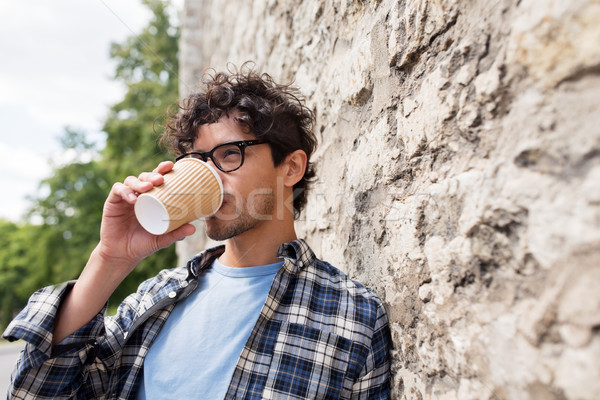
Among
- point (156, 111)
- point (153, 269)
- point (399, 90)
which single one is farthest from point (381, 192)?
point (156, 111)

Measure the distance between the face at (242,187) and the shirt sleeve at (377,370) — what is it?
533 millimetres

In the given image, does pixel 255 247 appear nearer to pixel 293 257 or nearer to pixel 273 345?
pixel 293 257

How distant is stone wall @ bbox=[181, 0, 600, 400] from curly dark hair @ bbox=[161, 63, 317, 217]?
29cm

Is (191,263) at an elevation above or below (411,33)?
below

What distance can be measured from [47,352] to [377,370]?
0.95 m

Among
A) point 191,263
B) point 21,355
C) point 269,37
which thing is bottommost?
point 21,355

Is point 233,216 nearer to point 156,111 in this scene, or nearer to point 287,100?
point 287,100

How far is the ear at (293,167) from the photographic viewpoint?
1.63 meters

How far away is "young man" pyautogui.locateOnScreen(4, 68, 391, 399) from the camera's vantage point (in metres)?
1.17

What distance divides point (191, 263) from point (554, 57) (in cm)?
129

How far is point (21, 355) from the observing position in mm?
1263

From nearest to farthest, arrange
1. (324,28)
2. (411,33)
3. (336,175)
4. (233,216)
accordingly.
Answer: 1. (411,33)
2. (233,216)
3. (336,175)
4. (324,28)

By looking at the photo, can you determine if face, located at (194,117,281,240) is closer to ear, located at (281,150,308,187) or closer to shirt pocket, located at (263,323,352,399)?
ear, located at (281,150,308,187)

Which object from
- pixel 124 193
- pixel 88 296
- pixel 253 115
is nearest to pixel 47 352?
pixel 88 296
